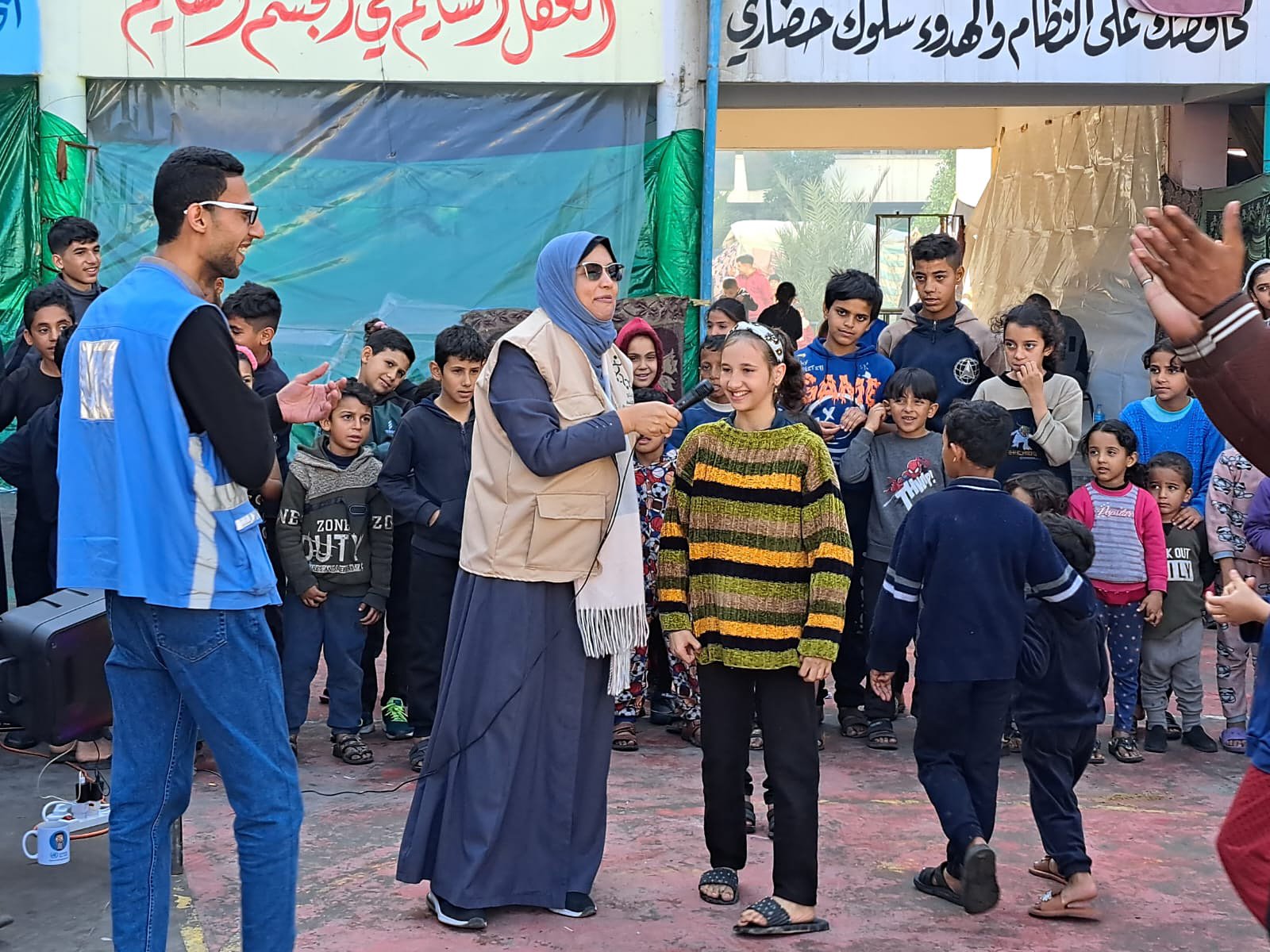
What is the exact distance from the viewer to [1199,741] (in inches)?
248

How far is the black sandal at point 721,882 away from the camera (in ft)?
14.5

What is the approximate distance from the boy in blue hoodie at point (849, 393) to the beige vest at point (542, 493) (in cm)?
227

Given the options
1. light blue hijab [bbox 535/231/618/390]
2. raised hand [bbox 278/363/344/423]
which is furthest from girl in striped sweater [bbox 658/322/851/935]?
raised hand [bbox 278/363/344/423]

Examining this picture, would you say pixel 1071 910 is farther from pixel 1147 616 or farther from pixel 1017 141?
pixel 1017 141

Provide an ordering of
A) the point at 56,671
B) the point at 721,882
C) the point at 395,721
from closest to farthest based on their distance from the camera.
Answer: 1. the point at 56,671
2. the point at 721,882
3. the point at 395,721

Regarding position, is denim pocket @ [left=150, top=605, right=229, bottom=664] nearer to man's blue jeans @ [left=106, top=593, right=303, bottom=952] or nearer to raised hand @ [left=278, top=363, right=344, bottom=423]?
man's blue jeans @ [left=106, top=593, right=303, bottom=952]

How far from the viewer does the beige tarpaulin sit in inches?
463

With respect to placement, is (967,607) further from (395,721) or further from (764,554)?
(395,721)

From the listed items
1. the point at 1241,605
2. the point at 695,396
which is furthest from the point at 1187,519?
the point at 1241,605

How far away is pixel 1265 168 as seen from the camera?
10297 mm

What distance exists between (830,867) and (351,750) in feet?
7.00

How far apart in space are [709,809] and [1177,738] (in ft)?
9.80

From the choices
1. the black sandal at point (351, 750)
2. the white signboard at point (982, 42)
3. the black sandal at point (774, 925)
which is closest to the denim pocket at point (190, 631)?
the black sandal at point (774, 925)

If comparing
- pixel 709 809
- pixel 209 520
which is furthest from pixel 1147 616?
→ pixel 209 520
